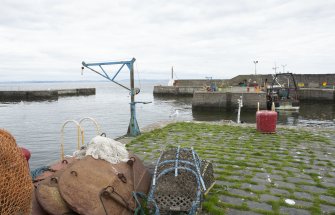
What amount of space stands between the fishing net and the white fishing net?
83.4 inches

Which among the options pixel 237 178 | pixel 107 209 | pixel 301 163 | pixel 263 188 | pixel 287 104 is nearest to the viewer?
pixel 107 209

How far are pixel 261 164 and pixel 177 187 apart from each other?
12.2 feet

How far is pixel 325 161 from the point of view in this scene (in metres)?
7.86

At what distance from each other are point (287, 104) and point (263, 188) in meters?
25.3

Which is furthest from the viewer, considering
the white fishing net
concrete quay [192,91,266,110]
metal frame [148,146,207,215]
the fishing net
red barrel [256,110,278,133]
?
concrete quay [192,91,266,110]

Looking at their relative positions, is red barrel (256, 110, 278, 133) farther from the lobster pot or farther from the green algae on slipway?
the lobster pot

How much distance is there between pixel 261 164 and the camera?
7.57m

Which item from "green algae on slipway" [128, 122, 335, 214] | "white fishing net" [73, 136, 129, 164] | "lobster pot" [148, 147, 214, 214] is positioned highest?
"white fishing net" [73, 136, 129, 164]

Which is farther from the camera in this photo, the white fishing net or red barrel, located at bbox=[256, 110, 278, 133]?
red barrel, located at bbox=[256, 110, 278, 133]

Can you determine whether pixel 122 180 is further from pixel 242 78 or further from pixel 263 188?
pixel 242 78

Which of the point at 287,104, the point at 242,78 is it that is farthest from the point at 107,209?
the point at 242,78

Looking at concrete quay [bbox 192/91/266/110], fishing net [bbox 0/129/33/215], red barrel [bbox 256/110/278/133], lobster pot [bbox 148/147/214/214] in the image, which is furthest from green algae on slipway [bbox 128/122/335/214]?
concrete quay [bbox 192/91/266/110]

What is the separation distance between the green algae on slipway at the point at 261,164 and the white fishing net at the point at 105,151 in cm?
181

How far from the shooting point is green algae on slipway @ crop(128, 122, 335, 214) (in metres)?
5.20
